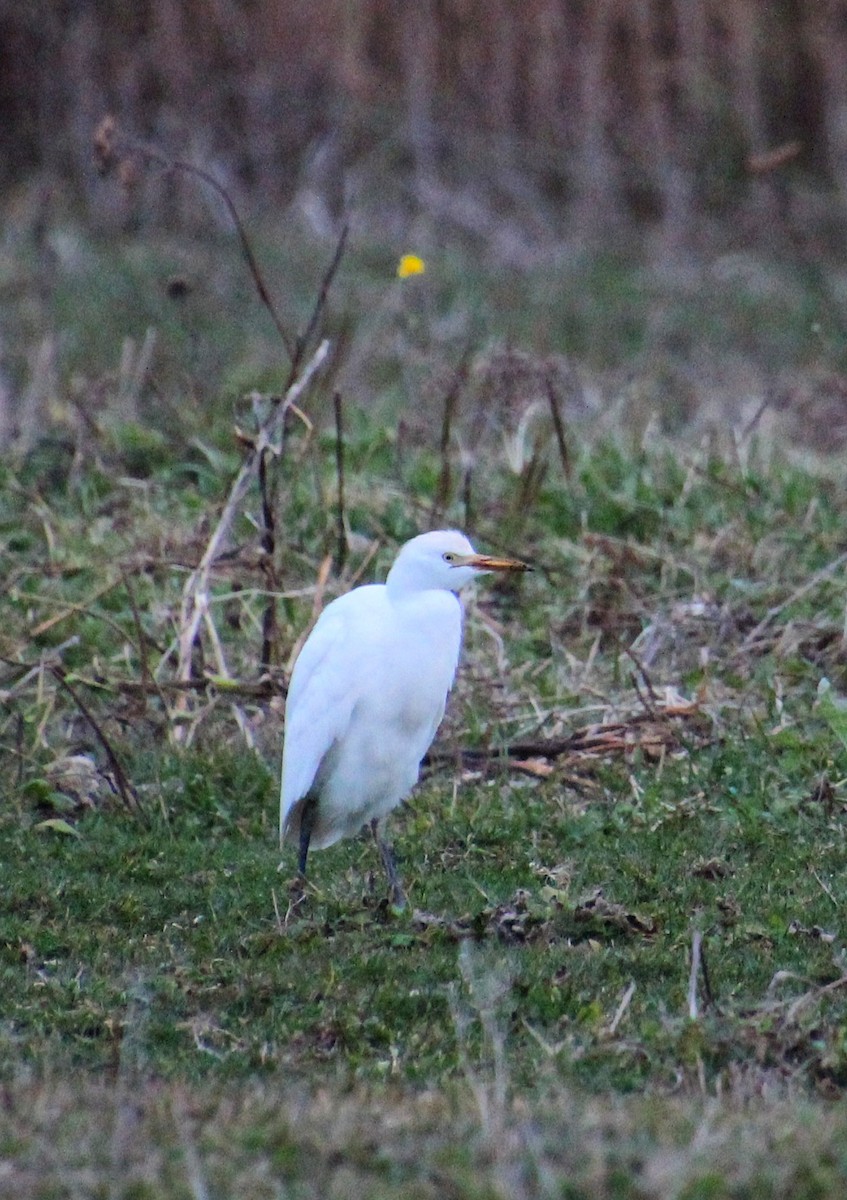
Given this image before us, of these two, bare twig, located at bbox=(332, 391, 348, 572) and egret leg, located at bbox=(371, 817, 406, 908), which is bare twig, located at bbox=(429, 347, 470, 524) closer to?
bare twig, located at bbox=(332, 391, 348, 572)

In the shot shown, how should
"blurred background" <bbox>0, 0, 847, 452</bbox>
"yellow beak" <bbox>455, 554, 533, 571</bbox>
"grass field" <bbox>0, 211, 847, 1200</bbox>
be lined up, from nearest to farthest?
1. "grass field" <bbox>0, 211, 847, 1200</bbox>
2. "yellow beak" <bbox>455, 554, 533, 571</bbox>
3. "blurred background" <bbox>0, 0, 847, 452</bbox>

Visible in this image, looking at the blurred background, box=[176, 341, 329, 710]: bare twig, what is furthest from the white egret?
the blurred background

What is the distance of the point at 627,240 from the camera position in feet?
49.7

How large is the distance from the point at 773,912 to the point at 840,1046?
3.60 ft

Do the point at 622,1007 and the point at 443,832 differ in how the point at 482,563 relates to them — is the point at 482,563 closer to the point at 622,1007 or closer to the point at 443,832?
the point at 443,832

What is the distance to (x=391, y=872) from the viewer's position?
5094 millimetres

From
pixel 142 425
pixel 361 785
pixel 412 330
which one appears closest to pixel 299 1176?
pixel 361 785

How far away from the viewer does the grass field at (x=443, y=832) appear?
10.9ft

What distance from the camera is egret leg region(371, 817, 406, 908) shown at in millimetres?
5035

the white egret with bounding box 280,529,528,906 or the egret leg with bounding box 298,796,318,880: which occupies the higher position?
the white egret with bounding box 280,529,528,906

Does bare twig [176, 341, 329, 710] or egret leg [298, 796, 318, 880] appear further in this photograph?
bare twig [176, 341, 329, 710]

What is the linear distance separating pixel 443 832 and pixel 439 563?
1.01 meters

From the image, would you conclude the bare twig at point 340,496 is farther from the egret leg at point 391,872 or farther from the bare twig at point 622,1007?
the bare twig at point 622,1007

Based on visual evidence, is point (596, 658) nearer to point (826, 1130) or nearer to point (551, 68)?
point (826, 1130)
